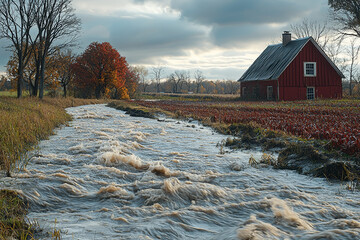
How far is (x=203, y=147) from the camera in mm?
9438

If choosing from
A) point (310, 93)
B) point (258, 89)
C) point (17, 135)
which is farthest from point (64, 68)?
point (17, 135)

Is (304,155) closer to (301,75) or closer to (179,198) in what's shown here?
(179,198)

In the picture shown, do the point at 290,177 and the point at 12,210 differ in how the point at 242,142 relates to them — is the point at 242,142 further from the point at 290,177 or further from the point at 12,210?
the point at 12,210

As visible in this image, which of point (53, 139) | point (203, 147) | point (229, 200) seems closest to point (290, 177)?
point (229, 200)

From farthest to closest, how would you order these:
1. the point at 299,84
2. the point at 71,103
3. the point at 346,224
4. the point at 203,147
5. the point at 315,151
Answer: the point at 299,84 → the point at 71,103 → the point at 203,147 → the point at 315,151 → the point at 346,224

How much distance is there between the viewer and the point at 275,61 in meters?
36.8

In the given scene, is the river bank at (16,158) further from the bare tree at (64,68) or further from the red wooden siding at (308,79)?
the bare tree at (64,68)

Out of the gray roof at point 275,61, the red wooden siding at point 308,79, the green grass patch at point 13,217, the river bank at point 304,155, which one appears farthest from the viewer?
the red wooden siding at point 308,79

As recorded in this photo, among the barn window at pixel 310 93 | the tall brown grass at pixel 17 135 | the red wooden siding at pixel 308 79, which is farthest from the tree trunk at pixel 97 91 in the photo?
the tall brown grass at pixel 17 135

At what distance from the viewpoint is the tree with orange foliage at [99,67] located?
4866cm

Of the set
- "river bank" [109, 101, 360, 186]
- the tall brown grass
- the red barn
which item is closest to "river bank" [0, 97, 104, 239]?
the tall brown grass

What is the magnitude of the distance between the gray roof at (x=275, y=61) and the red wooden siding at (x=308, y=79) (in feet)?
1.79

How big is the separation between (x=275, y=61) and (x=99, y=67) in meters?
26.7

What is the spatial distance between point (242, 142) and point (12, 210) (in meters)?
7.11
